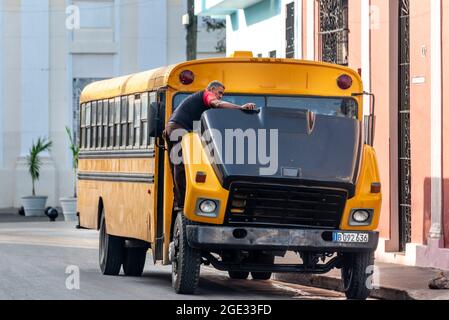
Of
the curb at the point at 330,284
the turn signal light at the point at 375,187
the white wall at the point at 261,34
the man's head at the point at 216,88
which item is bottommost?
the curb at the point at 330,284

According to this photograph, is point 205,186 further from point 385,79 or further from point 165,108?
point 385,79

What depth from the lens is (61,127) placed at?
1807 inches

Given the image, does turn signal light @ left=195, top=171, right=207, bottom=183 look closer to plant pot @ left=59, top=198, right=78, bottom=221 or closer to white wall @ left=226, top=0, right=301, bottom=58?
white wall @ left=226, top=0, right=301, bottom=58

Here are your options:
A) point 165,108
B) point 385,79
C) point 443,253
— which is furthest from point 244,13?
point 165,108

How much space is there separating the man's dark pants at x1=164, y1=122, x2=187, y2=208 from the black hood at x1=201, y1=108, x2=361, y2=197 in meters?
0.44

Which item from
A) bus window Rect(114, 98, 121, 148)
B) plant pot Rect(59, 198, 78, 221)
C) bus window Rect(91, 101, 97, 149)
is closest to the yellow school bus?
bus window Rect(114, 98, 121, 148)

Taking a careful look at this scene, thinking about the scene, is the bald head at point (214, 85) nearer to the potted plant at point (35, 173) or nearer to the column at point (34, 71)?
the potted plant at point (35, 173)

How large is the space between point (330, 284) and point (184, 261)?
3.55 meters

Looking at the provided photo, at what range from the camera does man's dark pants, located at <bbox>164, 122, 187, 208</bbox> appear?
15.3 m

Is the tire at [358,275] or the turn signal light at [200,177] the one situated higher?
the turn signal light at [200,177]

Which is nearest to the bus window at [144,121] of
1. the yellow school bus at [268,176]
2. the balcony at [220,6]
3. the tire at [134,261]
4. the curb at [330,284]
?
the yellow school bus at [268,176]

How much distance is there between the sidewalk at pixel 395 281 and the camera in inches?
624

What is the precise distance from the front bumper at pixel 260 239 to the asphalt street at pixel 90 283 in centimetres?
76

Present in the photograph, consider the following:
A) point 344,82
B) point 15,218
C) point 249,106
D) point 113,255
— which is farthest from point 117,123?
point 15,218
